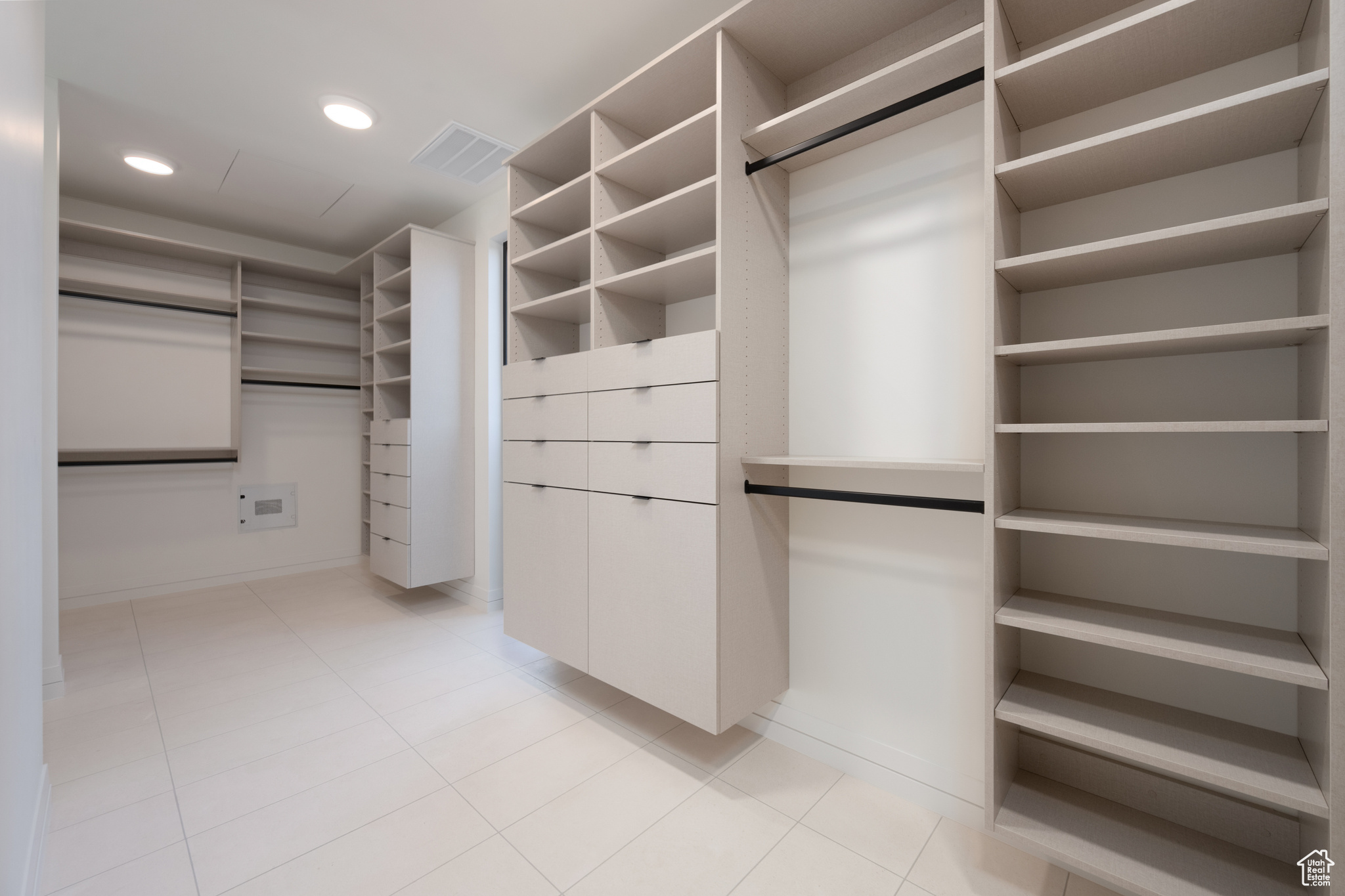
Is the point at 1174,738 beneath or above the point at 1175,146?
beneath

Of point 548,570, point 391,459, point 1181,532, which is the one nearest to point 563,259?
point 548,570

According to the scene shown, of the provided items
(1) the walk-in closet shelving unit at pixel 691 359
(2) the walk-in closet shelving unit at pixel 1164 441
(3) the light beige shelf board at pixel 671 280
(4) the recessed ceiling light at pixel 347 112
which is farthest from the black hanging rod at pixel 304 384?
(2) the walk-in closet shelving unit at pixel 1164 441

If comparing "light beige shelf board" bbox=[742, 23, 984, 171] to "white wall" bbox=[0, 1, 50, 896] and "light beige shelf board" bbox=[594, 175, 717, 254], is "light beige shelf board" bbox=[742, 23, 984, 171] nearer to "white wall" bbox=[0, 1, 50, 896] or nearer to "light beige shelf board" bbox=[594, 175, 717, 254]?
"light beige shelf board" bbox=[594, 175, 717, 254]

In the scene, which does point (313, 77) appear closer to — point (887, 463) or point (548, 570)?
point (548, 570)

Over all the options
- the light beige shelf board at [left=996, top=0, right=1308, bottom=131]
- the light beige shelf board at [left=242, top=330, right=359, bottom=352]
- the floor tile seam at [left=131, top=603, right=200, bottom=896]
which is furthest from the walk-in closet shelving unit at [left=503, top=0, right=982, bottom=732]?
the light beige shelf board at [left=242, top=330, right=359, bottom=352]

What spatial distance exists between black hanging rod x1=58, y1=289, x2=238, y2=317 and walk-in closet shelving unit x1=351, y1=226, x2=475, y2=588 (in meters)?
1.33

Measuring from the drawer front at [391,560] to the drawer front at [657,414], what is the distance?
2.13 m

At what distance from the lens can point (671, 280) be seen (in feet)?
7.05

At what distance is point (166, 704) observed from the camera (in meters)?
2.41

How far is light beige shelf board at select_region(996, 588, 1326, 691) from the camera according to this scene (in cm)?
101

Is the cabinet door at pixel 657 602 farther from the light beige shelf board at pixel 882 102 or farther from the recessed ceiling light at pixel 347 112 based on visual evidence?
the recessed ceiling light at pixel 347 112

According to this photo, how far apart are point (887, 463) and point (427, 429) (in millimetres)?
3115

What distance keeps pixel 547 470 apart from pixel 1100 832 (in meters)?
2.13

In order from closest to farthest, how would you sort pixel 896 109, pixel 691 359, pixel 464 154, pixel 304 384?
pixel 896 109, pixel 691 359, pixel 464 154, pixel 304 384
